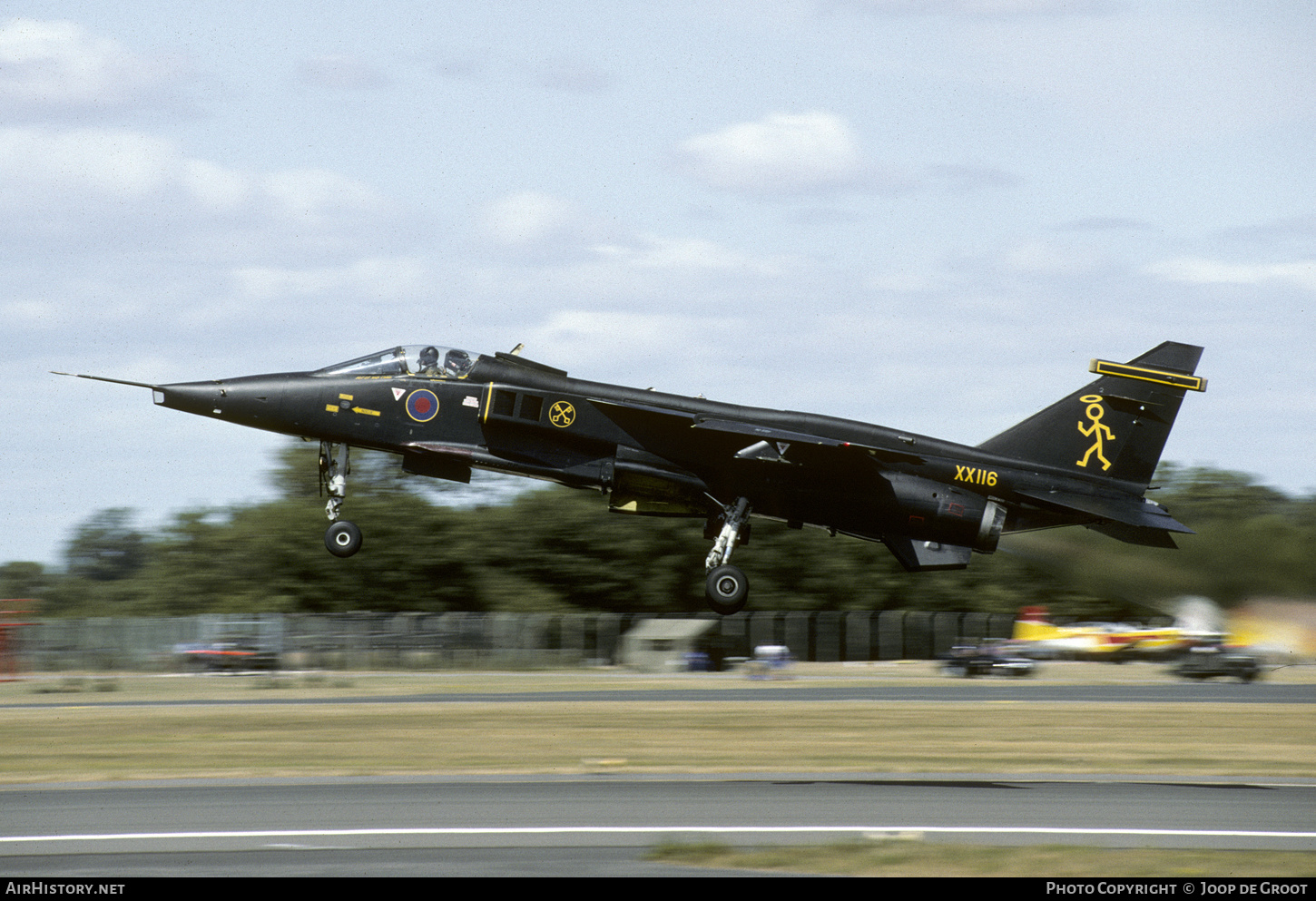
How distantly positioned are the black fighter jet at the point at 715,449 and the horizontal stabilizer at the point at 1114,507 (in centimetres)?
4

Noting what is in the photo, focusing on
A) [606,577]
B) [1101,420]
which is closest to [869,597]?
[606,577]

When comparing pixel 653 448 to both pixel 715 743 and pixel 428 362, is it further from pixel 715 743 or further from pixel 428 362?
pixel 715 743

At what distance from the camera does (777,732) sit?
34.9m

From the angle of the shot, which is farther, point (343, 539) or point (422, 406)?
point (422, 406)

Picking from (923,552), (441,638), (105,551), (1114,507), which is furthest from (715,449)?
(105,551)

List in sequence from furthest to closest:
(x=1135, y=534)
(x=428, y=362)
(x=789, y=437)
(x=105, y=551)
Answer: (x=105, y=551) < (x=428, y=362) < (x=1135, y=534) < (x=789, y=437)

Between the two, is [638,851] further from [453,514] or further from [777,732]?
[453,514]

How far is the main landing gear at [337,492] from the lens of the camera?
21953mm

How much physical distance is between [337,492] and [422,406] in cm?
194

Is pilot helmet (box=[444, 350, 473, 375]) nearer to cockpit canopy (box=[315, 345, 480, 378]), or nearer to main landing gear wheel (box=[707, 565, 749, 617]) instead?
cockpit canopy (box=[315, 345, 480, 378])

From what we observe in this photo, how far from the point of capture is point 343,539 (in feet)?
72.1

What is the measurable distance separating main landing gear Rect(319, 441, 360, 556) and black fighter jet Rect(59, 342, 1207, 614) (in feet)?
0.13

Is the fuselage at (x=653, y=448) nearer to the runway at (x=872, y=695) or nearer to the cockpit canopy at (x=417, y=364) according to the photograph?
the cockpit canopy at (x=417, y=364)

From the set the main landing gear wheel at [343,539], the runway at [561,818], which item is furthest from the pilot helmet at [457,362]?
the runway at [561,818]
